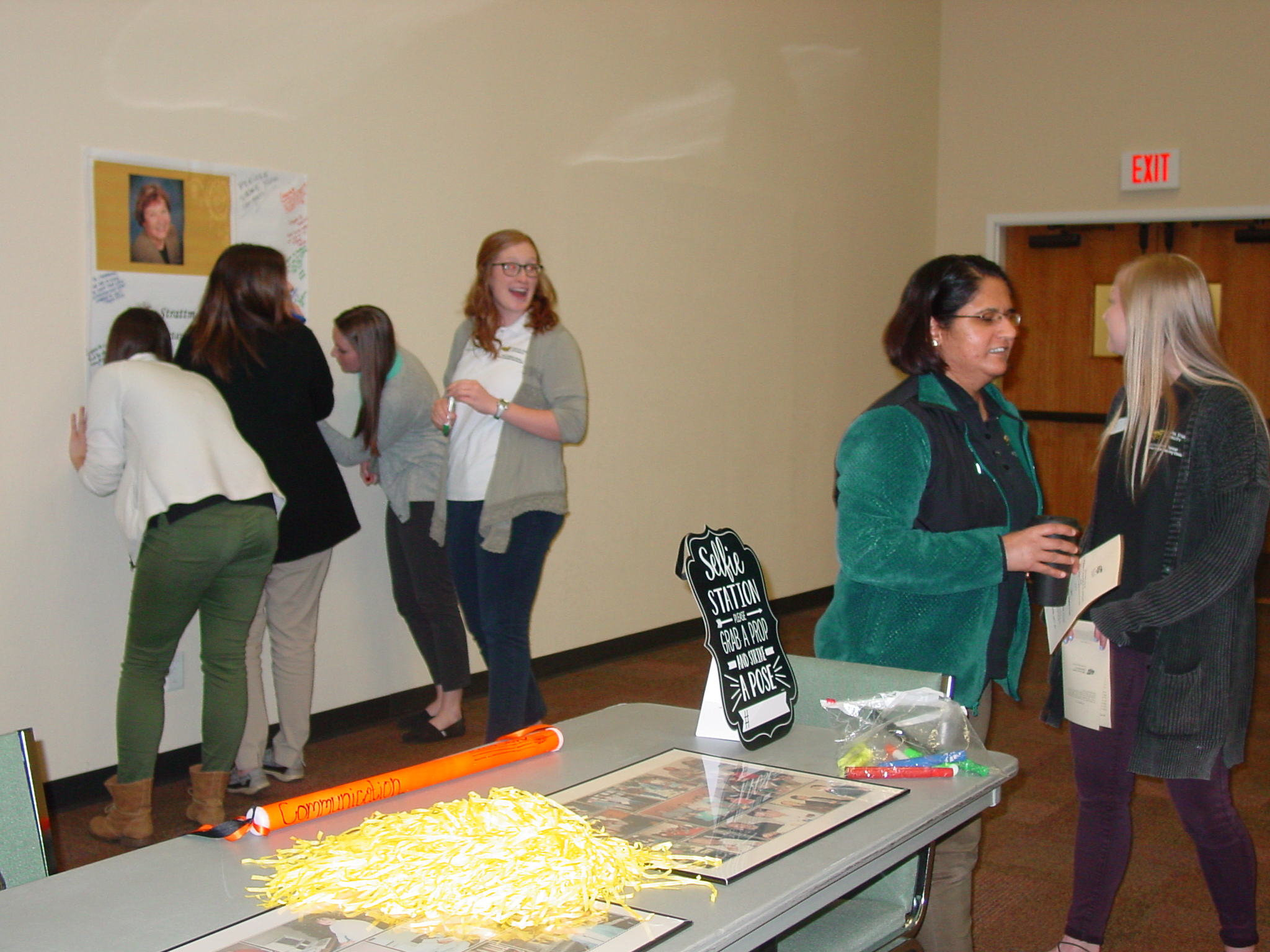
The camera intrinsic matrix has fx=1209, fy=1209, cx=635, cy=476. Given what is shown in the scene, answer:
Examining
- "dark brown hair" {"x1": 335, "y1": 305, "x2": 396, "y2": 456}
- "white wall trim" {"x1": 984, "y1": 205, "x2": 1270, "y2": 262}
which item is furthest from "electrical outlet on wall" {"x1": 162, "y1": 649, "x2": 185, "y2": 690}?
"white wall trim" {"x1": 984, "y1": 205, "x2": 1270, "y2": 262}

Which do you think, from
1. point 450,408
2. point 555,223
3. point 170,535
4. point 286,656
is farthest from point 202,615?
point 555,223

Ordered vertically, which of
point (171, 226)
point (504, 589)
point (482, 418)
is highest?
point (171, 226)

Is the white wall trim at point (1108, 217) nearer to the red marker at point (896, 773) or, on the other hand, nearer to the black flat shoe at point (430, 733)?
the black flat shoe at point (430, 733)

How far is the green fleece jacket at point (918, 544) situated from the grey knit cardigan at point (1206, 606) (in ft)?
0.80

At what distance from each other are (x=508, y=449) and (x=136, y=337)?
0.98 metres

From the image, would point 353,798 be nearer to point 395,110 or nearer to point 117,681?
point 117,681

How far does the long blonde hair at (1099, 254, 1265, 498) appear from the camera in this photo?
2.01 meters

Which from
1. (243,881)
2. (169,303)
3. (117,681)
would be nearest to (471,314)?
(169,303)

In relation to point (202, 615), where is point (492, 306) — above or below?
above

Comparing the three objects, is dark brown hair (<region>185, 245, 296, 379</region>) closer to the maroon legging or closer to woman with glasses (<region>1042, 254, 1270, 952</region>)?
woman with glasses (<region>1042, 254, 1270, 952</region>)

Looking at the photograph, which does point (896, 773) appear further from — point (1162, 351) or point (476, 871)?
point (1162, 351)

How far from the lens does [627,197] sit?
505cm

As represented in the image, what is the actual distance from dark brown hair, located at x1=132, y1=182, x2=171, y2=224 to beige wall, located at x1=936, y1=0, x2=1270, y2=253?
4950 mm

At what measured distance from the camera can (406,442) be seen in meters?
3.86
